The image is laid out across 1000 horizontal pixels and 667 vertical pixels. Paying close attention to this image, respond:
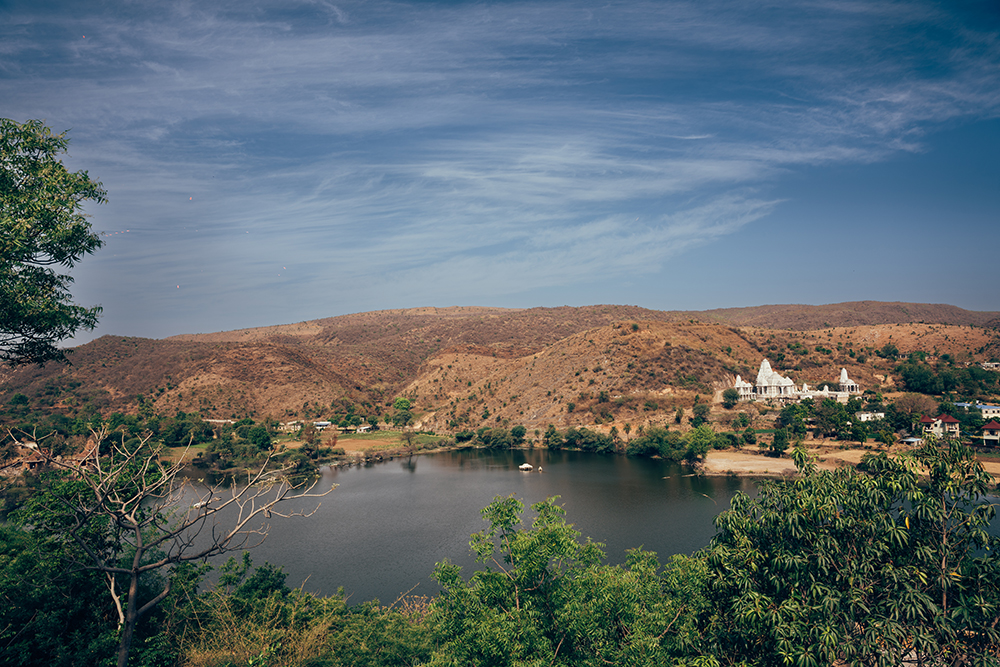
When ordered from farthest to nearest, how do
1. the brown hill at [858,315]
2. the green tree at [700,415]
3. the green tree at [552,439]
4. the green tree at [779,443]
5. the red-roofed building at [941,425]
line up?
the brown hill at [858,315]
the green tree at [552,439]
the green tree at [700,415]
the green tree at [779,443]
the red-roofed building at [941,425]

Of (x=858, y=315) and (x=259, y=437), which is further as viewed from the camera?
(x=858, y=315)

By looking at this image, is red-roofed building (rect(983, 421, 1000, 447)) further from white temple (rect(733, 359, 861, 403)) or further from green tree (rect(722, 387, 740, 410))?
green tree (rect(722, 387, 740, 410))

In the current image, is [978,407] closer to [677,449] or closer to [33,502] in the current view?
[677,449]

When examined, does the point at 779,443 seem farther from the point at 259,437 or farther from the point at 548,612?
the point at 259,437

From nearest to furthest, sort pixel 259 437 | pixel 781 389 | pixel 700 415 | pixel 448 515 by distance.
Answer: pixel 448 515 → pixel 259 437 → pixel 700 415 → pixel 781 389

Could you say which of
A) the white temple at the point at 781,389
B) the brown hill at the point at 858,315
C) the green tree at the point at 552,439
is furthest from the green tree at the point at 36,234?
the brown hill at the point at 858,315

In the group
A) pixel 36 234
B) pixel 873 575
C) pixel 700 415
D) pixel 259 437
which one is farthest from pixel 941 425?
pixel 259 437

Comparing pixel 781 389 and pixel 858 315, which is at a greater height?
pixel 858 315

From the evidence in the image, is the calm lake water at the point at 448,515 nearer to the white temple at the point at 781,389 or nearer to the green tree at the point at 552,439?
the green tree at the point at 552,439
